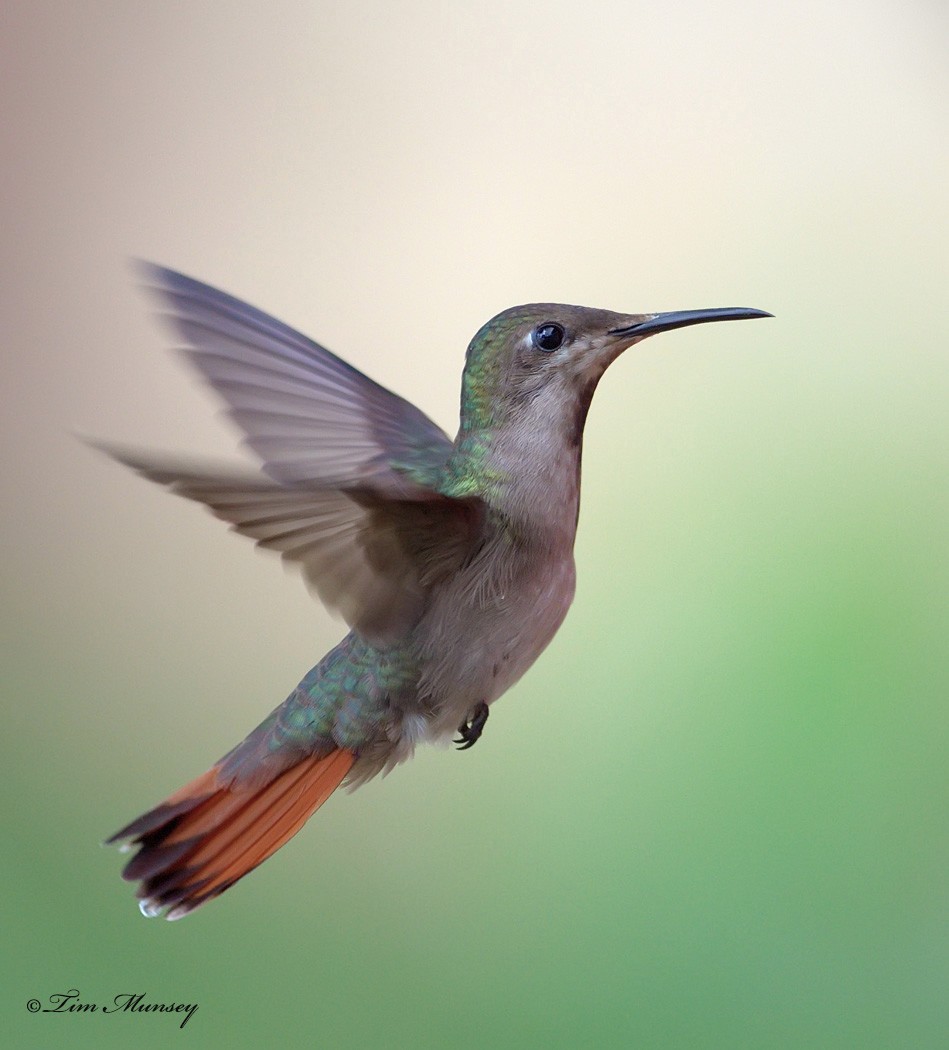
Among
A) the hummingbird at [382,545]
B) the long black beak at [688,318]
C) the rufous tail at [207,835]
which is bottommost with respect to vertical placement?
the rufous tail at [207,835]

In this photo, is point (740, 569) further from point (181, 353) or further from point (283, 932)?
point (181, 353)

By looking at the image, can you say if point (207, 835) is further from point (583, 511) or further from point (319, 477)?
point (583, 511)

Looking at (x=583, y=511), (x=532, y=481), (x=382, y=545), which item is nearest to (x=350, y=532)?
(x=382, y=545)

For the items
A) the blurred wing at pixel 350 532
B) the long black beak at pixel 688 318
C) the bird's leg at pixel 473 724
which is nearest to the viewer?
the blurred wing at pixel 350 532

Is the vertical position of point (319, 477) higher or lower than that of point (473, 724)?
higher

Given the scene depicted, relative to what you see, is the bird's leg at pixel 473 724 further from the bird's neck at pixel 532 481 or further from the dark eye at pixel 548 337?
the dark eye at pixel 548 337

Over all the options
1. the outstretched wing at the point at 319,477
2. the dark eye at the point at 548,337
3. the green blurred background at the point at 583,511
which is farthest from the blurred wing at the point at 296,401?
the green blurred background at the point at 583,511

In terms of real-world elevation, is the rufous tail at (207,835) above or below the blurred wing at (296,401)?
below

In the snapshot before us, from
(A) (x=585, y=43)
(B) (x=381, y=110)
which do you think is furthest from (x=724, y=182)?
(B) (x=381, y=110)
